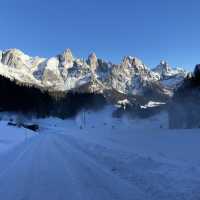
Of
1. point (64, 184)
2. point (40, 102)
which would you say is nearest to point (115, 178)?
point (64, 184)

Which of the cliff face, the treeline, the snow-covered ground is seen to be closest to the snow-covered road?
the snow-covered ground

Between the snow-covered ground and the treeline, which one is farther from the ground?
the treeline

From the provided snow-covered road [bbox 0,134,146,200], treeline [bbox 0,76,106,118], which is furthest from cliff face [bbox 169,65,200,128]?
snow-covered road [bbox 0,134,146,200]

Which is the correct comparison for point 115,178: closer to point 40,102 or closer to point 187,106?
point 187,106

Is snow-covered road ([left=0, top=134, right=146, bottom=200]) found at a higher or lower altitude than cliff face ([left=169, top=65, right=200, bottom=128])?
lower

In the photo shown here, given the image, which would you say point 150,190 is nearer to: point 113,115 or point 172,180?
point 172,180

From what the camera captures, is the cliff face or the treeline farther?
the treeline

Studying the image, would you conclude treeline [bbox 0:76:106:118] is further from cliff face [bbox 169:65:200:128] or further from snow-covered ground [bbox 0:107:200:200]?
snow-covered ground [bbox 0:107:200:200]

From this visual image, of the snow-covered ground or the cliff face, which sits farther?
the cliff face

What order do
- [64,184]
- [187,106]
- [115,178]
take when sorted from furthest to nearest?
[187,106] < [115,178] < [64,184]

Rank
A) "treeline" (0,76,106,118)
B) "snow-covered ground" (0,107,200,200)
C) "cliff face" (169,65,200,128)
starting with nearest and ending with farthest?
"snow-covered ground" (0,107,200,200) → "cliff face" (169,65,200,128) → "treeline" (0,76,106,118)

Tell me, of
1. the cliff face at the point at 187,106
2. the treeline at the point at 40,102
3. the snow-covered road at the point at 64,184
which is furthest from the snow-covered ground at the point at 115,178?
the treeline at the point at 40,102

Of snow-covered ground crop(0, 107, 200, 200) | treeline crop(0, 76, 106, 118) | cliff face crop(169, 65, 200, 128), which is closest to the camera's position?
snow-covered ground crop(0, 107, 200, 200)

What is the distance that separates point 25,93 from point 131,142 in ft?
341
